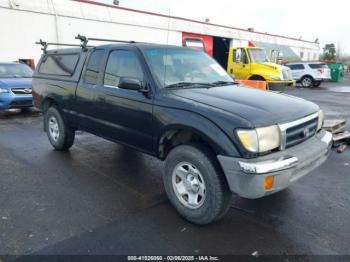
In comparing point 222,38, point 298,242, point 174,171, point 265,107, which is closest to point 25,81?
point 174,171

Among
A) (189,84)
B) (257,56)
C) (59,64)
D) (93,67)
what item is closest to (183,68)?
(189,84)

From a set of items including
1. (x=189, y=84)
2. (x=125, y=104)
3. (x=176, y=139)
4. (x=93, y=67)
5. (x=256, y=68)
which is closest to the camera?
(x=176, y=139)

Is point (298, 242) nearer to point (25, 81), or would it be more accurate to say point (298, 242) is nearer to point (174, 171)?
point (174, 171)

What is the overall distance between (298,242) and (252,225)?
0.49m

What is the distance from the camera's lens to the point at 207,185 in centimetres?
322

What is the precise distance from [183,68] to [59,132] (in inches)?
108

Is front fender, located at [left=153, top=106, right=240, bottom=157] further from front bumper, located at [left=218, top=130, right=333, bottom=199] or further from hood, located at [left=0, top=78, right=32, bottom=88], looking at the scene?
hood, located at [left=0, top=78, right=32, bottom=88]

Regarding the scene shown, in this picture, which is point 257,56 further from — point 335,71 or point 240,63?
point 335,71

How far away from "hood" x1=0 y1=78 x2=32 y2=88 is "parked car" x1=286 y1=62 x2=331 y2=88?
18.5m

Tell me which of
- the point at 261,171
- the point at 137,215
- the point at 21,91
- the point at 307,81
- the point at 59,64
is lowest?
the point at 137,215

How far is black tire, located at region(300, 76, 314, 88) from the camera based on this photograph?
22244mm

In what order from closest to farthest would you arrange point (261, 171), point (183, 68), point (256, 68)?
point (261, 171)
point (183, 68)
point (256, 68)

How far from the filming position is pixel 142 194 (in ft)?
13.7

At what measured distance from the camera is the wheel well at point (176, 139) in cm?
338
